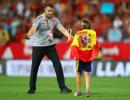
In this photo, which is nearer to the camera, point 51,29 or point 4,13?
point 51,29

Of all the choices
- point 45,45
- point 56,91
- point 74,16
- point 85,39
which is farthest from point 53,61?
point 74,16

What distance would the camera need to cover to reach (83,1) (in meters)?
33.2

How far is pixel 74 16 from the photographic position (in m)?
32.5


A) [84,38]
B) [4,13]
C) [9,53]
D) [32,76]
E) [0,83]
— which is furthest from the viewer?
[4,13]

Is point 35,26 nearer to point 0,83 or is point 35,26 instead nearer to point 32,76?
point 32,76

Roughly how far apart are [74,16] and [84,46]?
50.6 ft

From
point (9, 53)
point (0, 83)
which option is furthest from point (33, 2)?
point (0, 83)

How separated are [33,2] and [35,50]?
602 inches

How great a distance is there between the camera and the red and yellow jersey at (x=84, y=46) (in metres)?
17.0

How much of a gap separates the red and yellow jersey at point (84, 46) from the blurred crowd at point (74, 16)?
13402 mm

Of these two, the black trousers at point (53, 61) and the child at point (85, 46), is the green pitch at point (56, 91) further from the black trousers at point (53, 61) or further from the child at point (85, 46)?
the child at point (85, 46)

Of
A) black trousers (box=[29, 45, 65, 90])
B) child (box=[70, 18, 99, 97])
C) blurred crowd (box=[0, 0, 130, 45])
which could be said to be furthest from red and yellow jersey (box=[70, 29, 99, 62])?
blurred crowd (box=[0, 0, 130, 45])

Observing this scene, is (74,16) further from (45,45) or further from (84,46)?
(84,46)

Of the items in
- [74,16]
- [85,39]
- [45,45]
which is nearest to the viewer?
[85,39]
